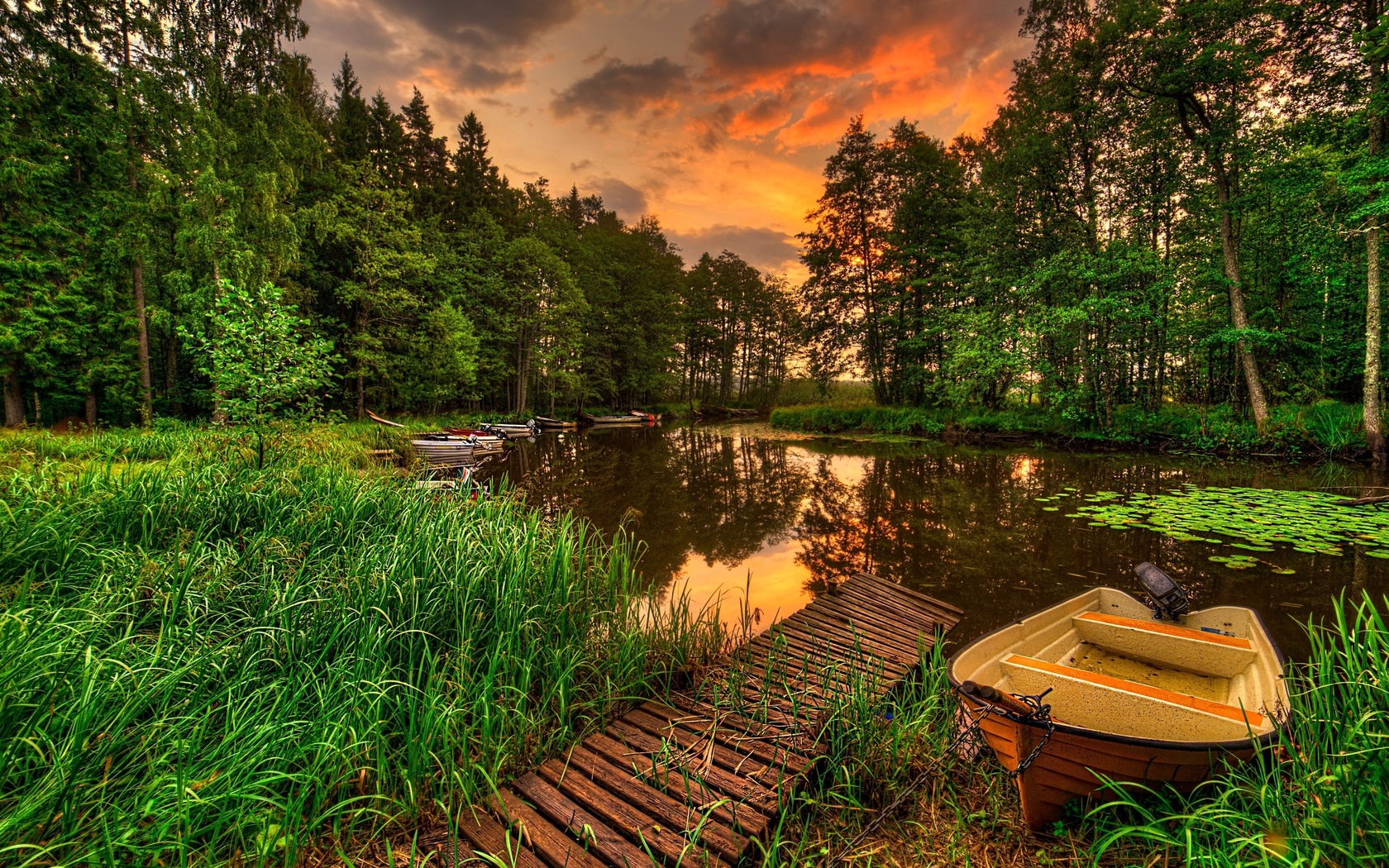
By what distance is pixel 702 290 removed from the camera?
41469 mm

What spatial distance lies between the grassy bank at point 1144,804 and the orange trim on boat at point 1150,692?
169 mm

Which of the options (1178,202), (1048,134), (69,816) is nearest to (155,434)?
(69,816)

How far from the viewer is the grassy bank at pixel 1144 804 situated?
158 centimetres

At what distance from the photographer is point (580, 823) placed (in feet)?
7.16

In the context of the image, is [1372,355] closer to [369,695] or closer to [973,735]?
[973,735]

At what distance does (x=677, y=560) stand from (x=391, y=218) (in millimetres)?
21096

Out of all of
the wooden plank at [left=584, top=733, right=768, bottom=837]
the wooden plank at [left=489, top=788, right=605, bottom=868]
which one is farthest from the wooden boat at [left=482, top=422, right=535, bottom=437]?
the wooden plank at [left=489, top=788, right=605, bottom=868]

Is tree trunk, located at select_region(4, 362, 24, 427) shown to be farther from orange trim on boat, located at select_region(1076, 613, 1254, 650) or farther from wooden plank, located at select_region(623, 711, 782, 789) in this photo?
orange trim on boat, located at select_region(1076, 613, 1254, 650)

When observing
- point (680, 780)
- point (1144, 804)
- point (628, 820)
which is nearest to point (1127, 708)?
point (1144, 804)

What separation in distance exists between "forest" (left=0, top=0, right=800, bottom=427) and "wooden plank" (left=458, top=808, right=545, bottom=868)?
551cm

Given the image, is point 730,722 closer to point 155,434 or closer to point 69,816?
point 69,816

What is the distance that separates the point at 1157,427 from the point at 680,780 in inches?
746

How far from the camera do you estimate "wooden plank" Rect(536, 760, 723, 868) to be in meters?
2.00

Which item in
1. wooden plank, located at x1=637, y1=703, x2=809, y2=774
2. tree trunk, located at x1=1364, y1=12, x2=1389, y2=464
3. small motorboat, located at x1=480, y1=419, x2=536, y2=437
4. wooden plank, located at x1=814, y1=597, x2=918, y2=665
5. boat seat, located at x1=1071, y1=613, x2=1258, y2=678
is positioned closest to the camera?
wooden plank, located at x1=637, y1=703, x2=809, y2=774
